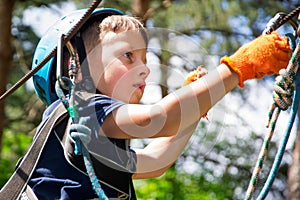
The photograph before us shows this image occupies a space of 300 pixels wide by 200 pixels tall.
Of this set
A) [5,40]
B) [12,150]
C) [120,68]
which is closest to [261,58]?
[120,68]

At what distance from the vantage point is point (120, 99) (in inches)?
82.8

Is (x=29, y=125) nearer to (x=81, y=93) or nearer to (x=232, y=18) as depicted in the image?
(x=232, y=18)

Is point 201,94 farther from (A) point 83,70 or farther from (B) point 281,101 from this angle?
(A) point 83,70

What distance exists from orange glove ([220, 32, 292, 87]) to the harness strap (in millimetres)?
543

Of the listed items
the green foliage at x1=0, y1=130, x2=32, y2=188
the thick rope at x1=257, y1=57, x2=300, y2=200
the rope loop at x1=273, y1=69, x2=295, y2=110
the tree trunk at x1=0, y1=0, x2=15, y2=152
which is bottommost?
the green foliage at x1=0, y1=130, x2=32, y2=188

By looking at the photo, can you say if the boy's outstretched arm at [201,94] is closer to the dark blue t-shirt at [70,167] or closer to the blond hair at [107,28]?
the dark blue t-shirt at [70,167]

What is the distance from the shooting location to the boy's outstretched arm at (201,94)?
1.89 metres

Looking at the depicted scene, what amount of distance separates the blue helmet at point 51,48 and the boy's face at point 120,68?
0.13 m

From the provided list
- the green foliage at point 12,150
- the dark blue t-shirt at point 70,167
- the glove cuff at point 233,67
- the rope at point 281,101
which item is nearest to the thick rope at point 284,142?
the rope at point 281,101

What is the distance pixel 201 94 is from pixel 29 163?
0.57m

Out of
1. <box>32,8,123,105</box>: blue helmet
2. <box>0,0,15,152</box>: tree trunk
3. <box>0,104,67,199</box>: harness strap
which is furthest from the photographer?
<box>0,0,15,152</box>: tree trunk

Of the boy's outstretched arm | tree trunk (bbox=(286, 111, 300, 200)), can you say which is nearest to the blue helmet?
the boy's outstretched arm

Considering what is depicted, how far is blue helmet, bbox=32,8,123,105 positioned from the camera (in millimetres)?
2223

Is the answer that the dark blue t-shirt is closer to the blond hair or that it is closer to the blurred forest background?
the blond hair
